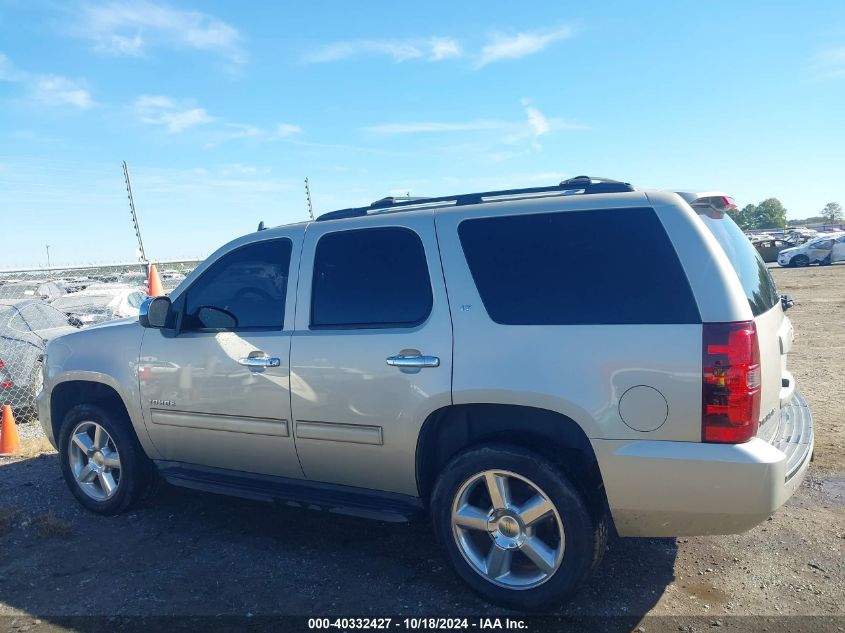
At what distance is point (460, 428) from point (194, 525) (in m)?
2.25

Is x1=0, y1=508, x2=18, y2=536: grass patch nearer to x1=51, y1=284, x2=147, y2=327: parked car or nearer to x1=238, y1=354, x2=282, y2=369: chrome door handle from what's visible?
x1=238, y1=354, x2=282, y2=369: chrome door handle

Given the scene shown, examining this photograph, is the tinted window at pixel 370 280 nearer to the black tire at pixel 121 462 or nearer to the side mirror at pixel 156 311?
the side mirror at pixel 156 311

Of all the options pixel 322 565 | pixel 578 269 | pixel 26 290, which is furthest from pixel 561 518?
pixel 26 290

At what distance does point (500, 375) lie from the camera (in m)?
3.23

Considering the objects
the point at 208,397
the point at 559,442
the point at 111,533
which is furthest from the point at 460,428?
the point at 111,533

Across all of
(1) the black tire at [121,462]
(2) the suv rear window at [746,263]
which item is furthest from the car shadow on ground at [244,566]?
(2) the suv rear window at [746,263]

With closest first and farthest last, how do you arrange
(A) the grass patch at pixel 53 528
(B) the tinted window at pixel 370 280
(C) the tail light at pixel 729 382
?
(C) the tail light at pixel 729 382
(B) the tinted window at pixel 370 280
(A) the grass patch at pixel 53 528

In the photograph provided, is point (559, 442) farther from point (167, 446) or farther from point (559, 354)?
point (167, 446)

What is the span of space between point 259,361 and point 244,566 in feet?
3.97

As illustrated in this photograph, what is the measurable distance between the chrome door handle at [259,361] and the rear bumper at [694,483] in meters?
1.89

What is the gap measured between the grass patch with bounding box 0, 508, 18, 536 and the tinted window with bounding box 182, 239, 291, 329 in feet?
6.32

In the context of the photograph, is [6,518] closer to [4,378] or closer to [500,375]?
[4,378]

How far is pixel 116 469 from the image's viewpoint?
4.85 meters

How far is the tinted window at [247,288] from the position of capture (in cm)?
412
